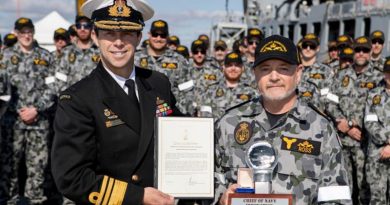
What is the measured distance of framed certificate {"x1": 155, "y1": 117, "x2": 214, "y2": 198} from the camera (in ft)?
7.89

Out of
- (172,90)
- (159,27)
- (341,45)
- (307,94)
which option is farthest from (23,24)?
(341,45)

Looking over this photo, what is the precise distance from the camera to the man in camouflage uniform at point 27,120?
20.8 ft

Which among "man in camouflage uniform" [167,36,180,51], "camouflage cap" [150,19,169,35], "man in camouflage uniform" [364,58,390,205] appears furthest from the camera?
"man in camouflage uniform" [167,36,180,51]

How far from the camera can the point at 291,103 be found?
2.65 metres

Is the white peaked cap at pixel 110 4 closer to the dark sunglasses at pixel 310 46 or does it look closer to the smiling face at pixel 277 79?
the smiling face at pixel 277 79

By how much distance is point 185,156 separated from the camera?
2.43 m

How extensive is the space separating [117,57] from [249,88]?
4.27 m

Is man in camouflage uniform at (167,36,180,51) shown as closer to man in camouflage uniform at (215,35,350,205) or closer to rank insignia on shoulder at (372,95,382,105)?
rank insignia on shoulder at (372,95,382,105)

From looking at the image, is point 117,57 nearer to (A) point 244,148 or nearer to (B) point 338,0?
→ (A) point 244,148

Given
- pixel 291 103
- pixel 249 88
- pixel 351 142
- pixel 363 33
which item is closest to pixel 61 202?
pixel 249 88

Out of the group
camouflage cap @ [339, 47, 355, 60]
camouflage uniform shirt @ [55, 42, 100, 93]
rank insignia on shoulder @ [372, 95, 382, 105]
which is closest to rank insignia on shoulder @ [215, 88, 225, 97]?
camouflage uniform shirt @ [55, 42, 100, 93]

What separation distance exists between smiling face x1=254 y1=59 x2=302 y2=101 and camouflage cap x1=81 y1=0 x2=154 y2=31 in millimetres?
728

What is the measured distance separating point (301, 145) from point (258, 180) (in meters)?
0.41

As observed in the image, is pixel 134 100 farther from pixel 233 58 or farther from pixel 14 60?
pixel 14 60
